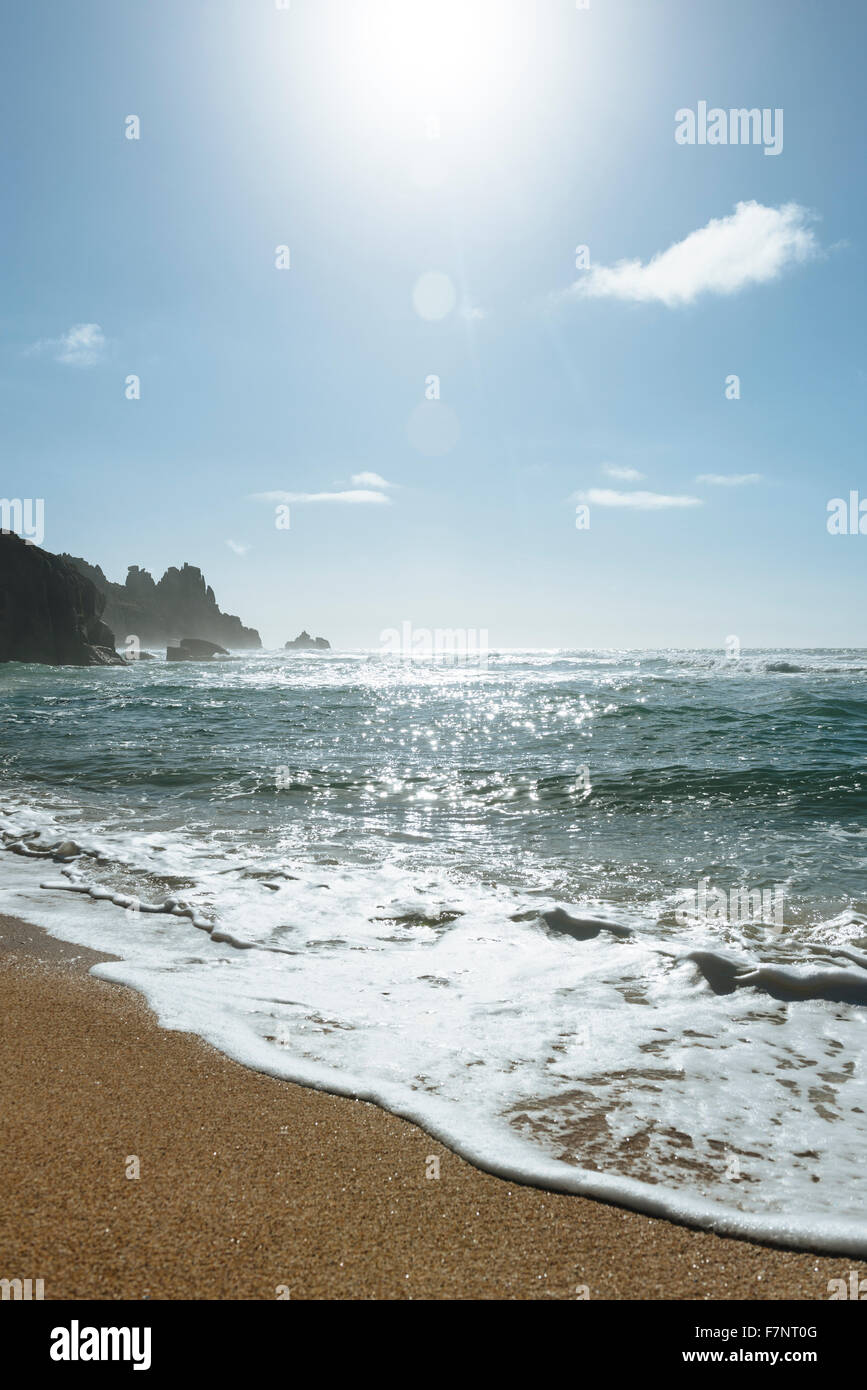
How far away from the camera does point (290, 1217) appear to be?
7.72 ft

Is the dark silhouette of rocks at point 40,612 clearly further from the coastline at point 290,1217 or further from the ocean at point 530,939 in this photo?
the coastline at point 290,1217

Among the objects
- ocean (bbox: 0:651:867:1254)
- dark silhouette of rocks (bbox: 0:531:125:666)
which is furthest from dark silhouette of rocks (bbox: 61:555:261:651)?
ocean (bbox: 0:651:867:1254)

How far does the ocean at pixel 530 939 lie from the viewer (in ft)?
10.1

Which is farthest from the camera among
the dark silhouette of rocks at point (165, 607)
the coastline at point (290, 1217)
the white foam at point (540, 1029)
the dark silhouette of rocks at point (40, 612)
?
the dark silhouette of rocks at point (165, 607)

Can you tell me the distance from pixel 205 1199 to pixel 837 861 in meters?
7.76

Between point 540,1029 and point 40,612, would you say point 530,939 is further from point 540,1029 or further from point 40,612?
point 40,612

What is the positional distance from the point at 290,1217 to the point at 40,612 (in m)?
75.1

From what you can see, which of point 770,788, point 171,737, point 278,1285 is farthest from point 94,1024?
point 171,737

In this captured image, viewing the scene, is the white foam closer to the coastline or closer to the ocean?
the ocean

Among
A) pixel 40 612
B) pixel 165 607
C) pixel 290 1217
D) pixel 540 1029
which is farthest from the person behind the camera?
pixel 165 607

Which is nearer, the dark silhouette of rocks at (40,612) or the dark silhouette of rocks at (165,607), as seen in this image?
the dark silhouette of rocks at (40,612)

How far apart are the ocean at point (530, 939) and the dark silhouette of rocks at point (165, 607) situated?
5772 inches

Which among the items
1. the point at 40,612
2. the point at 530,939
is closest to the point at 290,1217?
the point at 530,939

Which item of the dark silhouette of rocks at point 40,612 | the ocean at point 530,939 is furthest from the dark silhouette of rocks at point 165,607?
the ocean at point 530,939
